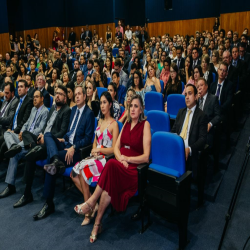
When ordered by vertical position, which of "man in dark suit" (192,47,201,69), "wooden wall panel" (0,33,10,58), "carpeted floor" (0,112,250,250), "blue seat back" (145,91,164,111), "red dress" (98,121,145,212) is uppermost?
"wooden wall panel" (0,33,10,58)

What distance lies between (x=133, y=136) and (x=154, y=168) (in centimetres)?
43

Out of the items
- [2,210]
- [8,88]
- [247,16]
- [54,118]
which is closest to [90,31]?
[247,16]

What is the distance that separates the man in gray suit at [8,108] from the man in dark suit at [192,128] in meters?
2.38

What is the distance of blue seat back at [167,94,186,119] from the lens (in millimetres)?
3763

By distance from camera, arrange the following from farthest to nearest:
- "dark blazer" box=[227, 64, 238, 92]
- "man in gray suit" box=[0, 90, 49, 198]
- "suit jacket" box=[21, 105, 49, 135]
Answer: "dark blazer" box=[227, 64, 238, 92] → "suit jacket" box=[21, 105, 49, 135] → "man in gray suit" box=[0, 90, 49, 198]

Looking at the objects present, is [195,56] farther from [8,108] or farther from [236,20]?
[236,20]

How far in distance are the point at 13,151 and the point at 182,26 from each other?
10.8 metres

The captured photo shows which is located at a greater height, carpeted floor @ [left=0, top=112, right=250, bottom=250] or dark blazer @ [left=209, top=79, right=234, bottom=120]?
dark blazer @ [left=209, top=79, right=234, bottom=120]

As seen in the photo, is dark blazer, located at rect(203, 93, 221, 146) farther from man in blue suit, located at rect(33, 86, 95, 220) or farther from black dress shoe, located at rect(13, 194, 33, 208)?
black dress shoe, located at rect(13, 194, 33, 208)

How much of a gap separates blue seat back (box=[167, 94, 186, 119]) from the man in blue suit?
1257 mm

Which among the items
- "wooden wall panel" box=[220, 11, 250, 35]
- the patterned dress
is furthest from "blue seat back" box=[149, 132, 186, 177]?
"wooden wall panel" box=[220, 11, 250, 35]

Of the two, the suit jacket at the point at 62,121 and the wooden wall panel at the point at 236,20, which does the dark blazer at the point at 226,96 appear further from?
the wooden wall panel at the point at 236,20

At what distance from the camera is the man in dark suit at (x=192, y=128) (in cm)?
263

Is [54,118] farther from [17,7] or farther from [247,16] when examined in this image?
[17,7]
